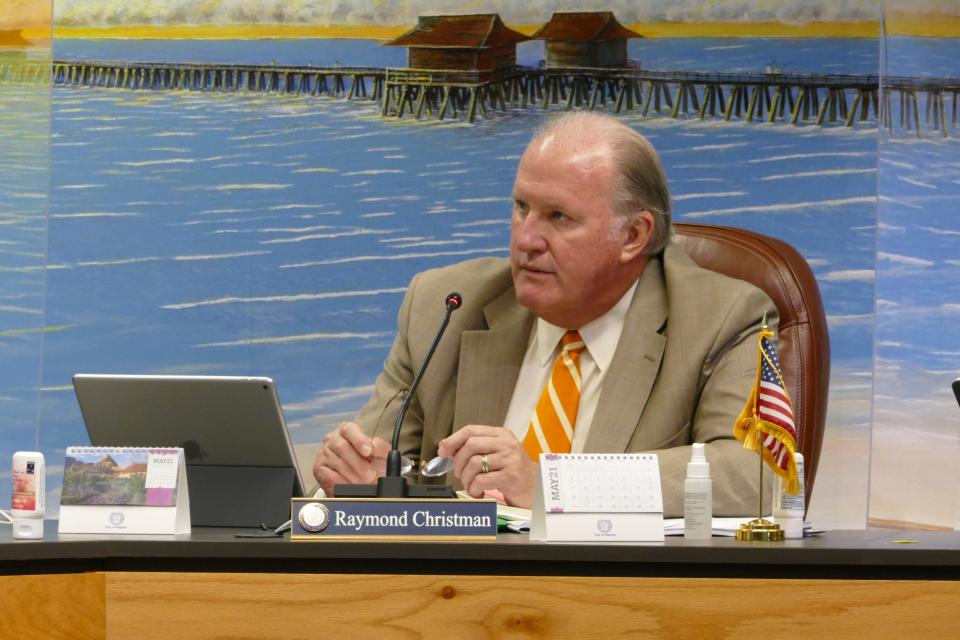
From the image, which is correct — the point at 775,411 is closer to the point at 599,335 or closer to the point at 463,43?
the point at 599,335

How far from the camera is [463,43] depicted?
4203mm

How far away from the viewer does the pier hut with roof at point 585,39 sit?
4.16 metres

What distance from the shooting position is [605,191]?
2.53 m

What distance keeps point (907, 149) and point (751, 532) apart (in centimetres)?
263

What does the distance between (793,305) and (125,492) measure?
130 cm

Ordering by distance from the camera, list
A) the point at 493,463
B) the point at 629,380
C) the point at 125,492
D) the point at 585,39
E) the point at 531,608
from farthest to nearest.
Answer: the point at 585,39 → the point at 629,380 → the point at 493,463 → the point at 125,492 → the point at 531,608

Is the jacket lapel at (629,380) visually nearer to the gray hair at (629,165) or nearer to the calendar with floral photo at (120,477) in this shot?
the gray hair at (629,165)

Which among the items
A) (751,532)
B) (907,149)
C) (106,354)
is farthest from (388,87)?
(751,532)

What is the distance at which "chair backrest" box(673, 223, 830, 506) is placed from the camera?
2.40m

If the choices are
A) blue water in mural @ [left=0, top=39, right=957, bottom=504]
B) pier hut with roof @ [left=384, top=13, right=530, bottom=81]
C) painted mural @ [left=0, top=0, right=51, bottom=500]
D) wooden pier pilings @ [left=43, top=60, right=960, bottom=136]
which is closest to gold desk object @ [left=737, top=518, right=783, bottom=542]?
blue water in mural @ [left=0, top=39, right=957, bottom=504]

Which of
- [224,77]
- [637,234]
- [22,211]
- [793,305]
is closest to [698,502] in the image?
[793,305]

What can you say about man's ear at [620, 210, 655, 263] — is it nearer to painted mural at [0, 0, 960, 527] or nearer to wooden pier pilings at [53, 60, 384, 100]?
painted mural at [0, 0, 960, 527]

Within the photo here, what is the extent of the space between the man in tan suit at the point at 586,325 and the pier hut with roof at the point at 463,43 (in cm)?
163

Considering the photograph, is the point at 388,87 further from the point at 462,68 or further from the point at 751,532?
the point at 751,532
